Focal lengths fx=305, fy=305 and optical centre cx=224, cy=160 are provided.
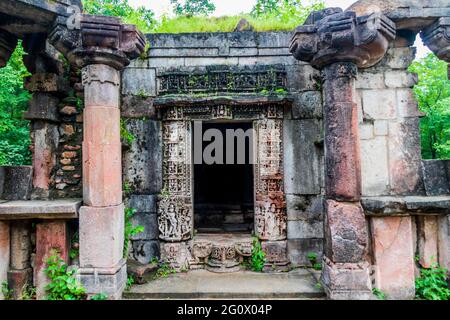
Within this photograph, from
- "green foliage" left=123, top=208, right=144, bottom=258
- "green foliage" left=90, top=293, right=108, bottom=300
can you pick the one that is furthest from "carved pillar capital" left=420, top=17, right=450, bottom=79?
"green foliage" left=90, top=293, right=108, bottom=300

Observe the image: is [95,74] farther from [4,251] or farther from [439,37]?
[439,37]

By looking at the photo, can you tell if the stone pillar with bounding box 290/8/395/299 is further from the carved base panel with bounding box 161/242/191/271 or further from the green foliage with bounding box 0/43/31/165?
the green foliage with bounding box 0/43/31/165

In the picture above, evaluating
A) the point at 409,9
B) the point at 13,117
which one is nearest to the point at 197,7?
the point at 13,117

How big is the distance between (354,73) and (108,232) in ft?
11.8

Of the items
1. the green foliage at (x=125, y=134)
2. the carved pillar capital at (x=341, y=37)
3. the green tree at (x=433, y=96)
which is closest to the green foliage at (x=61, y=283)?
the green foliage at (x=125, y=134)

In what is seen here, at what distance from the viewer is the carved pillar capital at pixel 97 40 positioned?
3.57 m

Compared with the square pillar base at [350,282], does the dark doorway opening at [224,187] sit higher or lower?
higher

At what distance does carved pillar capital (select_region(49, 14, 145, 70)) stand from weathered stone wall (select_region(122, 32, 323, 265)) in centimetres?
115

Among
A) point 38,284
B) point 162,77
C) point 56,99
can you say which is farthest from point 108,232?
point 162,77

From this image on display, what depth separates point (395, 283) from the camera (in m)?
3.90

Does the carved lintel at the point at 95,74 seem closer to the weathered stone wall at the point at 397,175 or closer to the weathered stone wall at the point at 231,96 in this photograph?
the weathered stone wall at the point at 231,96

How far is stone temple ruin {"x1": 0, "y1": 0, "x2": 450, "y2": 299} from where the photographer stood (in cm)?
369

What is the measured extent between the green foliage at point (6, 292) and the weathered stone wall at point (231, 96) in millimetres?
1627

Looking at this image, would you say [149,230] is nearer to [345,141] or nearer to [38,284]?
[38,284]
